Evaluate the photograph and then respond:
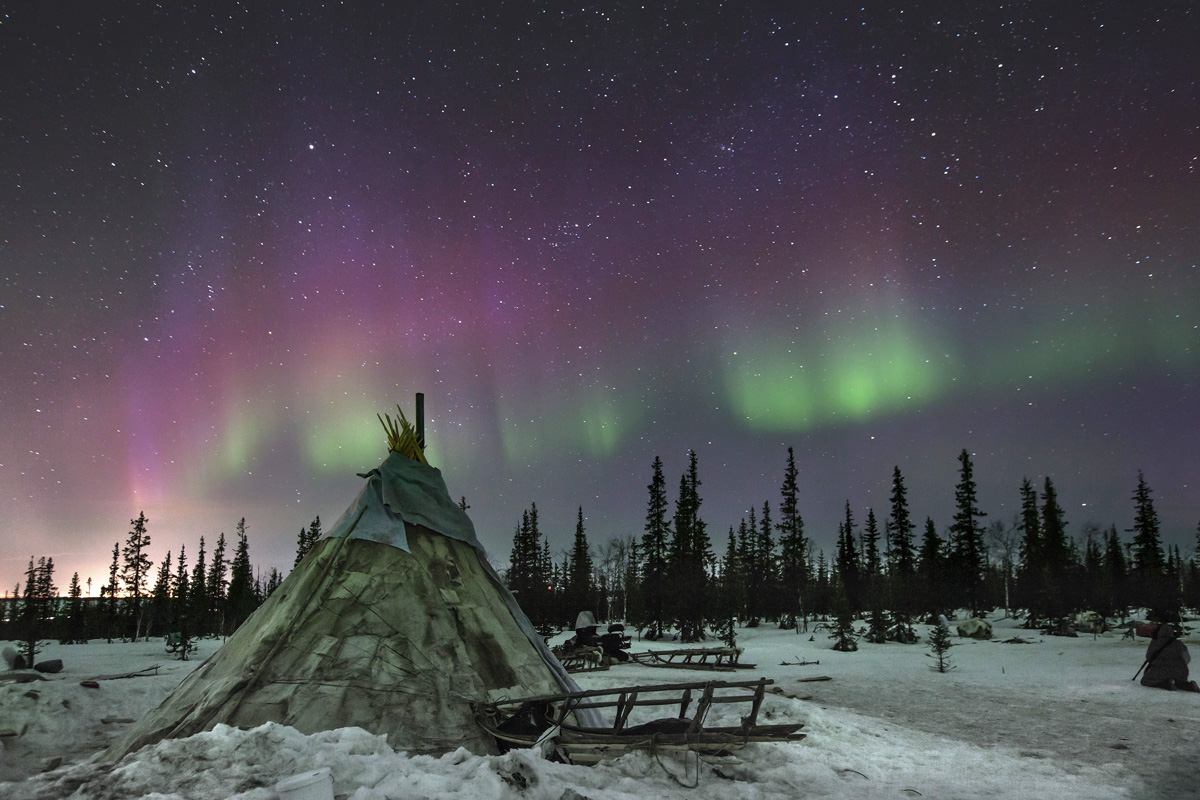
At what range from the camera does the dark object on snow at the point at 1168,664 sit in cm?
1570

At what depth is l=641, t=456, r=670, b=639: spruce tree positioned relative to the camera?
46438 millimetres

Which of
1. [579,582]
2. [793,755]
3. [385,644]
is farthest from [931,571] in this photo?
[385,644]

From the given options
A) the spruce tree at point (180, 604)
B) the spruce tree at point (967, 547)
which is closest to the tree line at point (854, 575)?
the spruce tree at point (967, 547)

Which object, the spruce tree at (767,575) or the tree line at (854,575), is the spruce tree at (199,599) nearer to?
the tree line at (854,575)

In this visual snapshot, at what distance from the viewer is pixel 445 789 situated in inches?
235

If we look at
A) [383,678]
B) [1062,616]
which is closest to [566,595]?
[1062,616]

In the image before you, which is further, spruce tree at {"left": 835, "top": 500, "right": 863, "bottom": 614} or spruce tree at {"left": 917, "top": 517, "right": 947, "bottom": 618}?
spruce tree at {"left": 835, "top": 500, "right": 863, "bottom": 614}

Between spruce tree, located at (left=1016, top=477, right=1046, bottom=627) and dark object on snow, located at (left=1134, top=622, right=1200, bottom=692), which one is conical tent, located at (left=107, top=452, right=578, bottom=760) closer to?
dark object on snow, located at (left=1134, top=622, right=1200, bottom=692)

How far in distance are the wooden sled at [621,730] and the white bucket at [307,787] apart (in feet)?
7.97

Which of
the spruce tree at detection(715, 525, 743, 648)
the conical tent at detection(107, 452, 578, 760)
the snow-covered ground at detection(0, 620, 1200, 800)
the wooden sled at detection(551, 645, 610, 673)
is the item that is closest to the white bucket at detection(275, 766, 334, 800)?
the snow-covered ground at detection(0, 620, 1200, 800)

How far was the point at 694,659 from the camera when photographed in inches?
1048

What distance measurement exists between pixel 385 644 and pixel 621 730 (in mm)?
3349

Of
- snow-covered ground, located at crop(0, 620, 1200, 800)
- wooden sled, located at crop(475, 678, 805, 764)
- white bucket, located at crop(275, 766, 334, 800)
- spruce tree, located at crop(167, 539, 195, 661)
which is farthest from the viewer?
spruce tree, located at crop(167, 539, 195, 661)

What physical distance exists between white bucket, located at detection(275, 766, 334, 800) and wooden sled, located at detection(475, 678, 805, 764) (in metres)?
2.43
